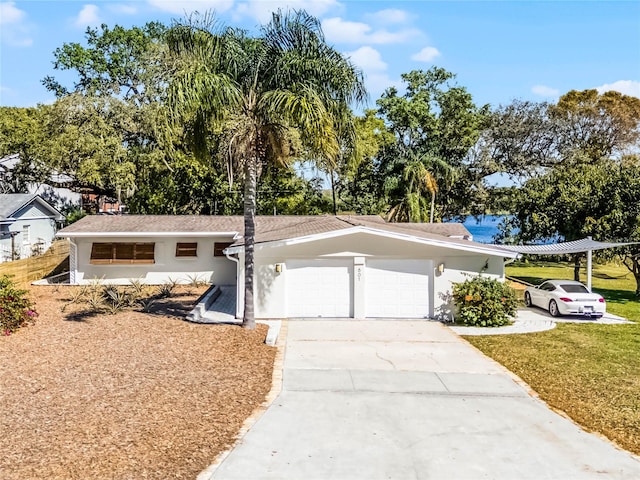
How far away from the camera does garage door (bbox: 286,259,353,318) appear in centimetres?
1712

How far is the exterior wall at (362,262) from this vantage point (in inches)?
666

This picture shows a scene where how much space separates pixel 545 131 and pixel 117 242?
113 ft

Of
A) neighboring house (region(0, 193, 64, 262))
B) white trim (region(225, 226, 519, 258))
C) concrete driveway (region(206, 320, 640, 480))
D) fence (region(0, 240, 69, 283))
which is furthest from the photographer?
neighboring house (region(0, 193, 64, 262))

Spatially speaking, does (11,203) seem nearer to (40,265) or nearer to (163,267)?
(40,265)

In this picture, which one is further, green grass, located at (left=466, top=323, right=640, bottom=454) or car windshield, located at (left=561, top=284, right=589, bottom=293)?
car windshield, located at (left=561, top=284, right=589, bottom=293)

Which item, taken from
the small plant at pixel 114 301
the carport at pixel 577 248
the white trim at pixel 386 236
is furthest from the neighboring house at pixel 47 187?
the carport at pixel 577 248

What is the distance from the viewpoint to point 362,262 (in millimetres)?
17031

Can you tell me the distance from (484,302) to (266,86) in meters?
9.31

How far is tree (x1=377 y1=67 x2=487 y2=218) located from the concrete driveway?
2627 centimetres

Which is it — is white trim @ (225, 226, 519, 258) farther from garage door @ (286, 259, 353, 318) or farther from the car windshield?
the car windshield

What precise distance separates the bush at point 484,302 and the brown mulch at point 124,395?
6.46 metres

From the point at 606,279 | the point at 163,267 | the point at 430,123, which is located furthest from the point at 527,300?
the point at 430,123

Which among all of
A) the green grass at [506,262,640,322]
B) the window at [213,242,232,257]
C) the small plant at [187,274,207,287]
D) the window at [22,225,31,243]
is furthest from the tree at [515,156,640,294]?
the window at [22,225,31,243]

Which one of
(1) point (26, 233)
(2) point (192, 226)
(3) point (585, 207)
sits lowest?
(1) point (26, 233)
